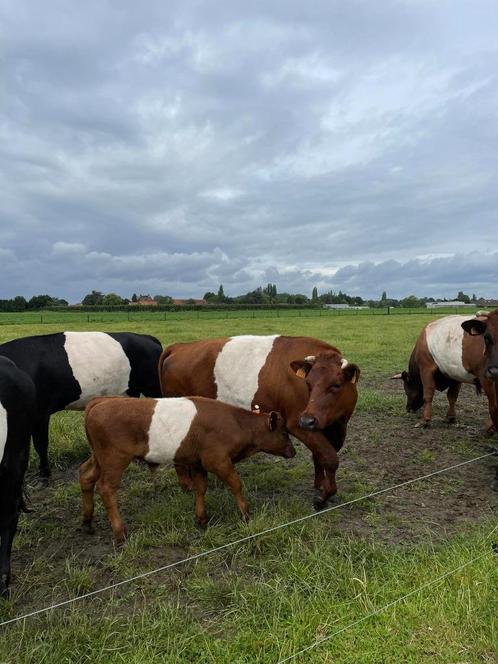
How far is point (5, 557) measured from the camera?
377 cm

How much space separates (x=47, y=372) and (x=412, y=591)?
493cm

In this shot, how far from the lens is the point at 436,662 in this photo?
276 centimetres

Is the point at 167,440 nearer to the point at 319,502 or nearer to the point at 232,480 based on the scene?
the point at 232,480

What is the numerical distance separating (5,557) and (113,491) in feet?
3.27

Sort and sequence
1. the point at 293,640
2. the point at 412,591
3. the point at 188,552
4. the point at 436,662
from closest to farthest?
the point at 436,662
the point at 293,640
the point at 412,591
the point at 188,552

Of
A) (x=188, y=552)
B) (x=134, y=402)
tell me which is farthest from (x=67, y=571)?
(x=134, y=402)

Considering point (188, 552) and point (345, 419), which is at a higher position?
point (345, 419)

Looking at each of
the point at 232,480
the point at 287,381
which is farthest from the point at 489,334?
the point at 232,480

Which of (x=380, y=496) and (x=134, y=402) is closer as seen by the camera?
(x=134, y=402)

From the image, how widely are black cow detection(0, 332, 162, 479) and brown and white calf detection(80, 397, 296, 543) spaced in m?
1.86

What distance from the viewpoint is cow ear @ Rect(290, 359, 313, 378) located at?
5.08 m

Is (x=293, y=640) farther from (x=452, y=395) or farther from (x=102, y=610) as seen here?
(x=452, y=395)

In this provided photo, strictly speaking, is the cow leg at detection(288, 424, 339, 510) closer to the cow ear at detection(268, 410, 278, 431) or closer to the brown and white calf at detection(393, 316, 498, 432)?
the cow ear at detection(268, 410, 278, 431)

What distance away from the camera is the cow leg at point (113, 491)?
443 centimetres
